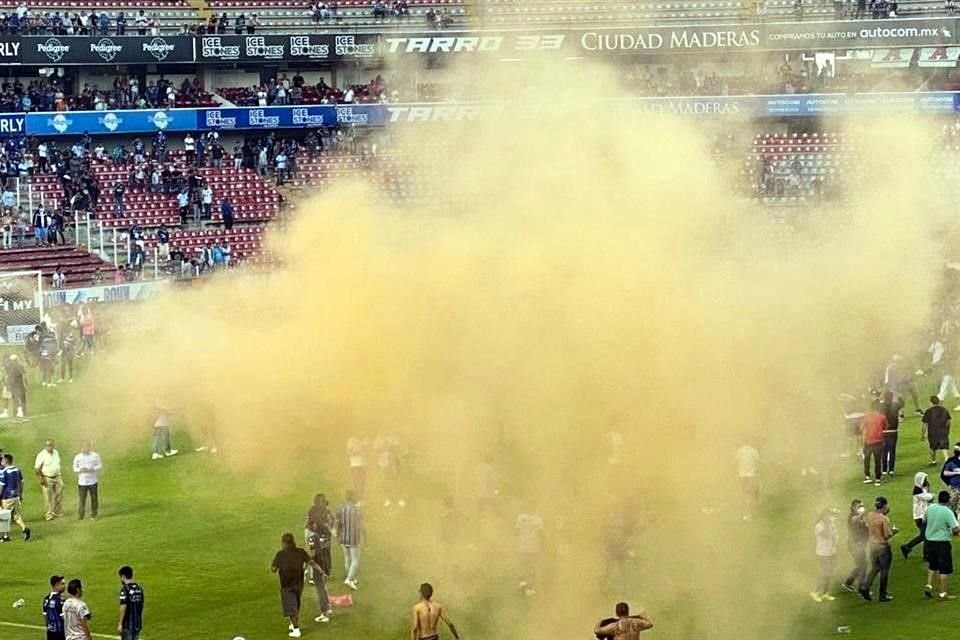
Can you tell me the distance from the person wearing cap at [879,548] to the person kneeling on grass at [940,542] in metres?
0.49

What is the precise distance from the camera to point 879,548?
23312 mm

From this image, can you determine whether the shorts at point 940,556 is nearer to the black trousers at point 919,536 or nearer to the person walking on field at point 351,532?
the black trousers at point 919,536

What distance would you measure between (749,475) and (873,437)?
17.2 ft

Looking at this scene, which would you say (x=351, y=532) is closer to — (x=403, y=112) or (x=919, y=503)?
(x=919, y=503)

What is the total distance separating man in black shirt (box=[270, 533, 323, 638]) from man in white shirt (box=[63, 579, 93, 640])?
100 inches

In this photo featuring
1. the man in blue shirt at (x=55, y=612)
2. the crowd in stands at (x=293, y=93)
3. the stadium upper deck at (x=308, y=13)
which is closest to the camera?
the man in blue shirt at (x=55, y=612)

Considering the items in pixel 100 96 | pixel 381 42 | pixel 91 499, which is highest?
pixel 381 42

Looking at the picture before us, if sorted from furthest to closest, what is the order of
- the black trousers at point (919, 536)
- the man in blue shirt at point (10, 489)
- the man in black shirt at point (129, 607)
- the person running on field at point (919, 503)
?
1. the man in blue shirt at point (10, 489)
2. the person running on field at point (919, 503)
3. the black trousers at point (919, 536)
4. the man in black shirt at point (129, 607)

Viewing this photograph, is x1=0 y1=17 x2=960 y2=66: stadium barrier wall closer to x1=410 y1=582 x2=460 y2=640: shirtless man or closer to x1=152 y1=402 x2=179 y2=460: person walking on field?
x1=152 y1=402 x2=179 y2=460: person walking on field

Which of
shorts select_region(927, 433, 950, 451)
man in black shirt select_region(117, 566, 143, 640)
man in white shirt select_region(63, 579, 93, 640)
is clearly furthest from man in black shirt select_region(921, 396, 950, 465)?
man in white shirt select_region(63, 579, 93, 640)

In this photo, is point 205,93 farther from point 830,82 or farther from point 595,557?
point 595,557

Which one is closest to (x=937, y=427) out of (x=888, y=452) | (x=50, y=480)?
(x=888, y=452)

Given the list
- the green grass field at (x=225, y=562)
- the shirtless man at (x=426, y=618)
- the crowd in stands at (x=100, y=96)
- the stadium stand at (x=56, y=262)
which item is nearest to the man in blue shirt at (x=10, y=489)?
the green grass field at (x=225, y=562)

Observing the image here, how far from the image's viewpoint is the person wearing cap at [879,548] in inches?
918
